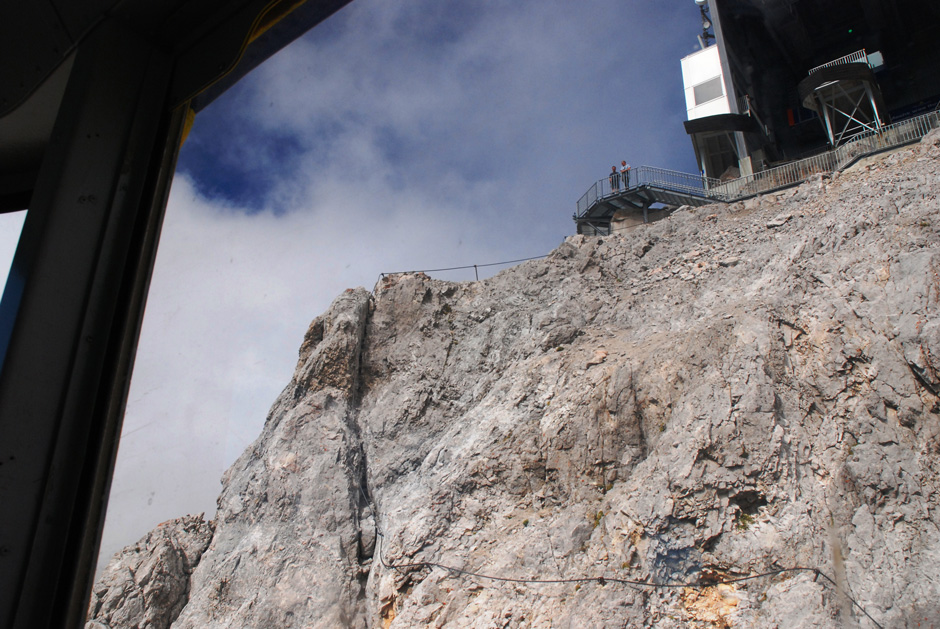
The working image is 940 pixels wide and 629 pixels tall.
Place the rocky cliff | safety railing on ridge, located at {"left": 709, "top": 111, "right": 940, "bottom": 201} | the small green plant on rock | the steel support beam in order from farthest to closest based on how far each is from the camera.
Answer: safety railing on ridge, located at {"left": 709, "top": 111, "right": 940, "bottom": 201} < the small green plant on rock < the rocky cliff < the steel support beam

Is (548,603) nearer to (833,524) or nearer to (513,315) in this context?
(833,524)

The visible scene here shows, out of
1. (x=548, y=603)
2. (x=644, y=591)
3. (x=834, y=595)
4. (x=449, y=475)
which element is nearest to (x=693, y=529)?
(x=644, y=591)

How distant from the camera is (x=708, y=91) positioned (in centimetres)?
2922

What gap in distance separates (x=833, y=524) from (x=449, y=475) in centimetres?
910

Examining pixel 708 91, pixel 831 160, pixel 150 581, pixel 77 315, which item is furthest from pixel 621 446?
pixel 708 91

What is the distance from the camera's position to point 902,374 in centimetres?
1285

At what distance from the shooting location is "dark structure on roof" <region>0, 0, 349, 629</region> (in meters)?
1.88

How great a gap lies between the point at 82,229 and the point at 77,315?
0.32m

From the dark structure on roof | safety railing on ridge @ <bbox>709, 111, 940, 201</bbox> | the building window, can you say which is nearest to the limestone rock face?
the dark structure on roof

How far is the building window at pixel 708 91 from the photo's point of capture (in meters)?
28.9

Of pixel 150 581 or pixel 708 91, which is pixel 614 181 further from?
pixel 150 581

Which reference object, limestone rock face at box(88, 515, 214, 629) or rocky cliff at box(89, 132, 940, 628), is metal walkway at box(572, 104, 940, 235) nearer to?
rocky cliff at box(89, 132, 940, 628)

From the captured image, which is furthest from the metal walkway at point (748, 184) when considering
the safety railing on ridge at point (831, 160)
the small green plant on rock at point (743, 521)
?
the small green plant on rock at point (743, 521)

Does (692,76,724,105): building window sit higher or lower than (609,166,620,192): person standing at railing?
higher
